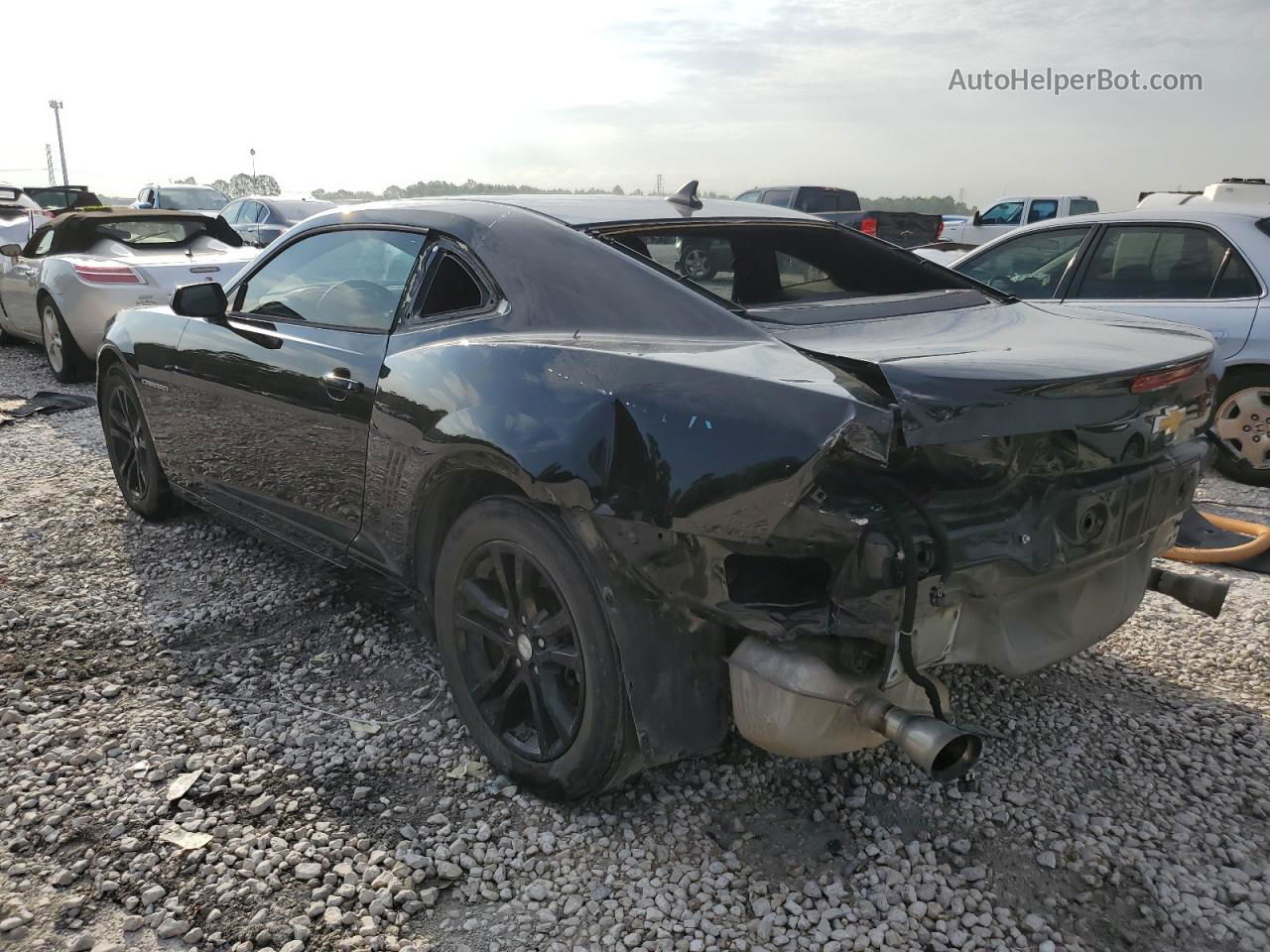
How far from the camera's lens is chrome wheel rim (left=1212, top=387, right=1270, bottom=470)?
17.9 feet

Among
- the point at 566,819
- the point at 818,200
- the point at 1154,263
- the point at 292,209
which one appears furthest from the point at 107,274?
the point at 818,200

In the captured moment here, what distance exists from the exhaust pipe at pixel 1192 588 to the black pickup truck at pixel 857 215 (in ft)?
35.1

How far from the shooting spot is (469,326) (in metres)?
2.76

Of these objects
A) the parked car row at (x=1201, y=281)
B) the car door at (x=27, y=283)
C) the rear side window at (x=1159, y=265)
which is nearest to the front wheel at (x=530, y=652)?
the parked car row at (x=1201, y=281)

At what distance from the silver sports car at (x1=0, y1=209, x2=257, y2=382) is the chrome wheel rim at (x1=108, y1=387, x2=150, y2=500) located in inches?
124

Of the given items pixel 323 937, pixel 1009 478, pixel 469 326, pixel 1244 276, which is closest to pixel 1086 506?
pixel 1009 478

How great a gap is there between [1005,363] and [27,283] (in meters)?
9.61

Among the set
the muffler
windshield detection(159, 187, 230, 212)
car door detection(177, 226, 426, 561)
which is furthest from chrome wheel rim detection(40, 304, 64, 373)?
windshield detection(159, 187, 230, 212)

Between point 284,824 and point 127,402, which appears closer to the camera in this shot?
point 284,824

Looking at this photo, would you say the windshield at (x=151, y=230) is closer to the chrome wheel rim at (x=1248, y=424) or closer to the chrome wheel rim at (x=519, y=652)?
the chrome wheel rim at (x=519, y=652)

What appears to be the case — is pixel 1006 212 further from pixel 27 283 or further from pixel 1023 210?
pixel 27 283

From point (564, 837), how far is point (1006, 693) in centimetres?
153

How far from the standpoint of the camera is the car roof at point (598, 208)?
2.96 m

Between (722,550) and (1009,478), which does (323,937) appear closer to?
(722,550)
